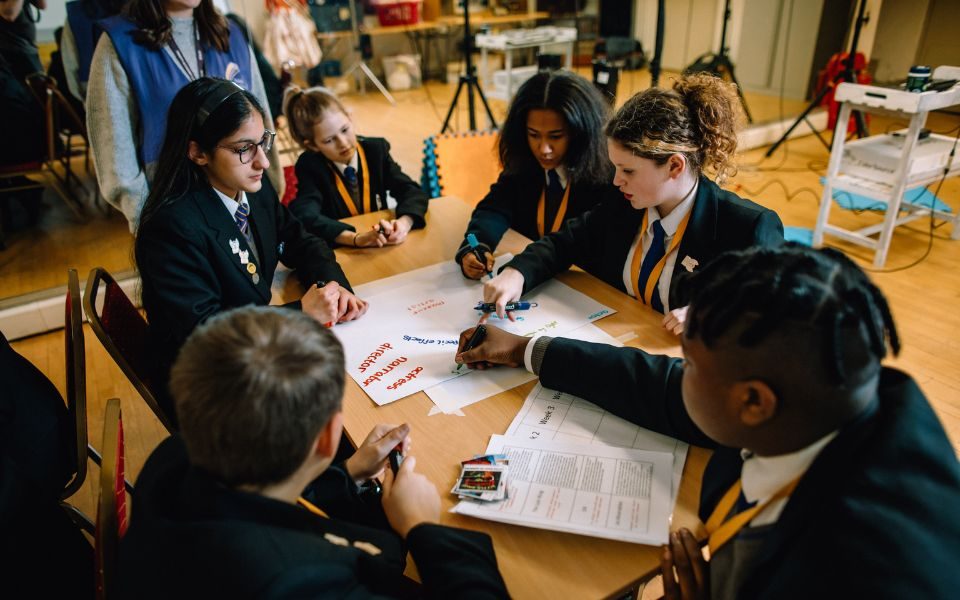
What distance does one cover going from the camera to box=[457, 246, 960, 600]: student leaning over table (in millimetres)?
564

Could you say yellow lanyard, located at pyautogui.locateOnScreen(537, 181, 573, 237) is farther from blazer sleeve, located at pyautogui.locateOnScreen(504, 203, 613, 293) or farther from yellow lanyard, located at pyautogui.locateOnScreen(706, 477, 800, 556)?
yellow lanyard, located at pyautogui.locateOnScreen(706, 477, 800, 556)

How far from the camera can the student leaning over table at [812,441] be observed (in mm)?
564

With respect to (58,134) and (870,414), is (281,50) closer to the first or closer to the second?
(58,134)

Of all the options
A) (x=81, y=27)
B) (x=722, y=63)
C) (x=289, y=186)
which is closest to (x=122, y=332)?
(x=289, y=186)

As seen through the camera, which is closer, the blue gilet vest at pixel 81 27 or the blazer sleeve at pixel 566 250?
the blazer sleeve at pixel 566 250

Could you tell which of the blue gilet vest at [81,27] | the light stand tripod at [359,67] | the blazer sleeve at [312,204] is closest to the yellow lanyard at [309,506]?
the blazer sleeve at [312,204]

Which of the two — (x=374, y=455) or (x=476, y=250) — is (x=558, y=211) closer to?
(x=476, y=250)

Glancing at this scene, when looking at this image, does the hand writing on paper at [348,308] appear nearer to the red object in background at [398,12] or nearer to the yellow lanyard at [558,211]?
the yellow lanyard at [558,211]

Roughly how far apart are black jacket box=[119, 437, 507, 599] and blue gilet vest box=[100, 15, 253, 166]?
4.95 ft

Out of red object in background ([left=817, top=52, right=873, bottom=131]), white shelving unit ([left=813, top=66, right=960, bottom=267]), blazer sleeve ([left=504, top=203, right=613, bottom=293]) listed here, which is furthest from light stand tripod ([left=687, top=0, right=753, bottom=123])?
blazer sleeve ([left=504, top=203, right=613, bottom=293])

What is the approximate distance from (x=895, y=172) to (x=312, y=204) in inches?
106

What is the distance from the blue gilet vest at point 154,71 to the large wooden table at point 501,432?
0.97 meters

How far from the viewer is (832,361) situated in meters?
0.60

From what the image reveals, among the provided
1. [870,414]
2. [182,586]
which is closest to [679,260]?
[870,414]
